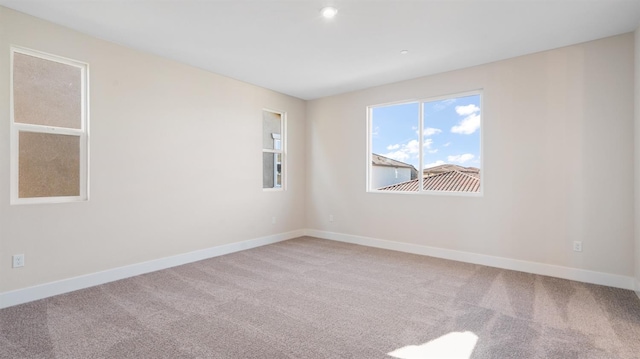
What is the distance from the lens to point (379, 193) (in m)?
5.05

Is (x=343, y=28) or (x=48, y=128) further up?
(x=343, y=28)

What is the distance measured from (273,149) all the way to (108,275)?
3074 millimetres

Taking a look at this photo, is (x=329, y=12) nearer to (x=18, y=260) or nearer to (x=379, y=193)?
(x=379, y=193)

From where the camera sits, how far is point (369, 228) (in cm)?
516

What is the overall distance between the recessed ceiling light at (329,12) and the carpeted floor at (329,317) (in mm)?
2661

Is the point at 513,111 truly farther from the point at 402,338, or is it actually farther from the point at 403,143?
the point at 402,338

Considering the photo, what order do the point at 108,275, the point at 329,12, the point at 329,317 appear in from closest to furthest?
the point at 329,317
the point at 329,12
the point at 108,275

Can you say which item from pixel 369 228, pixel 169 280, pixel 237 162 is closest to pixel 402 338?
pixel 169 280

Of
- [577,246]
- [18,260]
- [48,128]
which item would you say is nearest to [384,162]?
[577,246]

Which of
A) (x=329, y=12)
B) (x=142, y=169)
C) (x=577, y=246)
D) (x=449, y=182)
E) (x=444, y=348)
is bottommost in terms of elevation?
(x=444, y=348)

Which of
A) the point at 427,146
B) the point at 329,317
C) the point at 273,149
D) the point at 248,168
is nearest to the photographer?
the point at 329,317

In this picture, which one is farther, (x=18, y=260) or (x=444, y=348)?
(x=18, y=260)

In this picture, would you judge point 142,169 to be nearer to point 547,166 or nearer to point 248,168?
point 248,168

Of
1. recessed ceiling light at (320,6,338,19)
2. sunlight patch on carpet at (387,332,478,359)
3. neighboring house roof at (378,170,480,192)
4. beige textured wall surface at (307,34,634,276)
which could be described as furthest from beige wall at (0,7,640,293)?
recessed ceiling light at (320,6,338,19)
